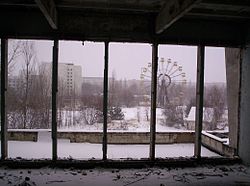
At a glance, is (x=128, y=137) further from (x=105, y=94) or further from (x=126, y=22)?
(x=126, y=22)

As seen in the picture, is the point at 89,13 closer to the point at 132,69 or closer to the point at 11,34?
the point at 11,34

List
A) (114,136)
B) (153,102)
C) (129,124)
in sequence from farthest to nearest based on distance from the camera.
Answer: (129,124), (114,136), (153,102)

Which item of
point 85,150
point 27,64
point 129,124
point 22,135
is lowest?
point 85,150

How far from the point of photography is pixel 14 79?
6.46 metres

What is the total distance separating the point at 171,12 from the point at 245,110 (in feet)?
8.06

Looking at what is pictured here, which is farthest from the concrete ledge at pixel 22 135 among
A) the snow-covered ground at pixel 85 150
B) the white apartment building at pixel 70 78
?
the white apartment building at pixel 70 78

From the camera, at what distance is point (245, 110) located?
4.64 meters

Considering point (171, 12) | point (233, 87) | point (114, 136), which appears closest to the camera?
point (171, 12)

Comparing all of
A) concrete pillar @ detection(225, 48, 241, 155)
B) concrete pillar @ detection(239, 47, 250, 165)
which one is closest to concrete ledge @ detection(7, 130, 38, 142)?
concrete pillar @ detection(225, 48, 241, 155)

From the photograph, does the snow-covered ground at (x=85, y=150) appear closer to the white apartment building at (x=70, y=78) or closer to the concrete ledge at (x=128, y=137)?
the concrete ledge at (x=128, y=137)

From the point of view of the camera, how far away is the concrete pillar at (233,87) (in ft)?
15.9

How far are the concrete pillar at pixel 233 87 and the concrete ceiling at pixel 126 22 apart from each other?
44 centimetres

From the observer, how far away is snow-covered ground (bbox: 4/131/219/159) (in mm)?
5559

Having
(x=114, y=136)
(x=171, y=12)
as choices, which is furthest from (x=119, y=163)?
(x=114, y=136)
